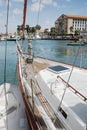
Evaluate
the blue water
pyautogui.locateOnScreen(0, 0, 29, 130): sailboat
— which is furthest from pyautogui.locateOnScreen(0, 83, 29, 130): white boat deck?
the blue water

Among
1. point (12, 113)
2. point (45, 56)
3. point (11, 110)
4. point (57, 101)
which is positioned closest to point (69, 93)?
point (57, 101)

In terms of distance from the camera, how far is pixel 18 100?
8312 mm

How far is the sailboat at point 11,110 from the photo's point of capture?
697cm

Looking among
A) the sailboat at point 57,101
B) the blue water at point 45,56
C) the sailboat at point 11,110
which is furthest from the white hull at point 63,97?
the sailboat at point 11,110

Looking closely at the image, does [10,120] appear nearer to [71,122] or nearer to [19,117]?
[19,117]

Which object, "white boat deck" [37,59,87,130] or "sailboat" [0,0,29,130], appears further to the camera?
"sailboat" [0,0,29,130]

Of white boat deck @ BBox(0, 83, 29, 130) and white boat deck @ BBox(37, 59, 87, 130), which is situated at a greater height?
white boat deck @ BBox(37, 59, 87, 130)

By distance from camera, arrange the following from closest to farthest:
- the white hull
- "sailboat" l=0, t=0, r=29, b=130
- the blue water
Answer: the white hull < "sailboat" l=0, t=0, r=29, b=130 < the blue water

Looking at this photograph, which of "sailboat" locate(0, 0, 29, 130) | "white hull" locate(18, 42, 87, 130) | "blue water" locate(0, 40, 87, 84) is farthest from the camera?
"blue water" locate(0, 40, 87, 84)

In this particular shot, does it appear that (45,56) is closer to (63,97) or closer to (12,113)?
(12,113)

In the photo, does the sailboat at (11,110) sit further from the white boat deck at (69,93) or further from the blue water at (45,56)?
the blue water at (45,56)

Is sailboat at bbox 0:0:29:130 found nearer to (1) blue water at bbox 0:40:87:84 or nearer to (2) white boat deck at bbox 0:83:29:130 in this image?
(2) white boat deck at bbox 0:83:29:130

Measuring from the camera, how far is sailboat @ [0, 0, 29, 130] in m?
6.97

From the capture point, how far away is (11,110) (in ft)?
25.3
